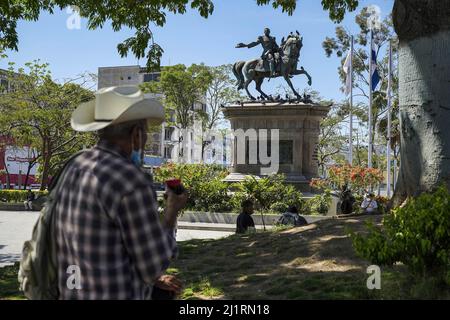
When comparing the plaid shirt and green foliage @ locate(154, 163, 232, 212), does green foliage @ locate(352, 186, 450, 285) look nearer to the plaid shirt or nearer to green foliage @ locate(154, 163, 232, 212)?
the plaid shirt

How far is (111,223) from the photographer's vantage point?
2.29 metres

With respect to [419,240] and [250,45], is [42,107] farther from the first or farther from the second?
[419,240]

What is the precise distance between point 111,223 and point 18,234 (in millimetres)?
14567

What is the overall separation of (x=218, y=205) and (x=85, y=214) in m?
18.1

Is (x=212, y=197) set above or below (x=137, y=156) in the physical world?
below

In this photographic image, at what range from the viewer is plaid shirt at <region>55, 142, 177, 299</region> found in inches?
88.7

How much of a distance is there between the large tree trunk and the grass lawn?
119 centimetres

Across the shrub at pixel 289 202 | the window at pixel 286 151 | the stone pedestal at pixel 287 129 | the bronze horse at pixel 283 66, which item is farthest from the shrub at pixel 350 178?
the bronze horse at pixel 283 66

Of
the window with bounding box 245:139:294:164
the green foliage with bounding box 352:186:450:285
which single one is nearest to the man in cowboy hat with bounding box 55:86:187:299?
the green foliage with bounding box 352:186:450:285

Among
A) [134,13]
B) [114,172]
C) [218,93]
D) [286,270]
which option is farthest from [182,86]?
[114,172]

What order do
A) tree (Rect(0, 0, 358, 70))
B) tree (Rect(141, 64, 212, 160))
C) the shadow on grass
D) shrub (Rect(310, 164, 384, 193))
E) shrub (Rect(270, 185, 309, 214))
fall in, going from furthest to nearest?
tree (Rect(141, 64, 212, 160))
shrub (Rect(310, 164, 384, 193))
shrub (Rect(270, 185, 309, 214))
tree (Rect(0, 0, 358, 70))
the shadow on grass

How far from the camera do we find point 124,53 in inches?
434
